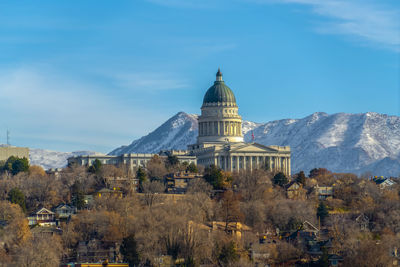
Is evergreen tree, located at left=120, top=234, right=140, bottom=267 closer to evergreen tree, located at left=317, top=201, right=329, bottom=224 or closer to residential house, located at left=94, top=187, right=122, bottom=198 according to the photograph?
residential house, located at left=94, top=187, right=122, bottom=198

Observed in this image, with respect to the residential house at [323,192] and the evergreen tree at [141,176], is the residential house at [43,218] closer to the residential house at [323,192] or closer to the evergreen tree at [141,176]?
the evergreen tree at [141,176]

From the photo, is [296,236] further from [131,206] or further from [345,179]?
[345,179]

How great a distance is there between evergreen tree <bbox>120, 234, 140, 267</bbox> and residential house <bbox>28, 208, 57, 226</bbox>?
846 inches

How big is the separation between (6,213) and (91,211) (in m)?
10.7

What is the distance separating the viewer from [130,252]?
109m

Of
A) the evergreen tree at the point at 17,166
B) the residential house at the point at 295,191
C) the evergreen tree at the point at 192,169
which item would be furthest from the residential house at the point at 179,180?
the evergreen tree at the point at 17,166

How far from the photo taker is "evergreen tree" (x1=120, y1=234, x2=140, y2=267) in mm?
109250

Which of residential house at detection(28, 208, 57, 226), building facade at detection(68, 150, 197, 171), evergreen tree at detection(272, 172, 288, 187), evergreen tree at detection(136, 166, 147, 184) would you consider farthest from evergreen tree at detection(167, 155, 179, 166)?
residential house at detection(28, 208, 57, 226)

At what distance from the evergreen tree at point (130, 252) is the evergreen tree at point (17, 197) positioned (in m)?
27.6

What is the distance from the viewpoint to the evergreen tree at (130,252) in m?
109

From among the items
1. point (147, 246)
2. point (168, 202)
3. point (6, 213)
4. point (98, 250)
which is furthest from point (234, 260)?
point (6, 213)

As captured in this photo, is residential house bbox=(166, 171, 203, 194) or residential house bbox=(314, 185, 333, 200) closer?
residential house bbox=(314, 185, 333, 200)

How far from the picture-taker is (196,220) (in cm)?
12094

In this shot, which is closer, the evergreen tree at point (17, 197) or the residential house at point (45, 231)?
the residential house at point (45, 231)
